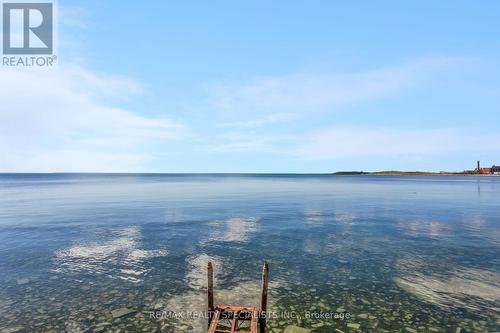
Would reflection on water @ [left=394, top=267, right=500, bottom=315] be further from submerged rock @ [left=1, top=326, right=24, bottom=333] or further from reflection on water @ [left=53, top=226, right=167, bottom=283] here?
submerged rock @ [left=1, top=326, right=24, bottom=333]

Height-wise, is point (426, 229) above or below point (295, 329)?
above

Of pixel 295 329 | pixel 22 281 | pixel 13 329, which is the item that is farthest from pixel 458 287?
pixel 22 281

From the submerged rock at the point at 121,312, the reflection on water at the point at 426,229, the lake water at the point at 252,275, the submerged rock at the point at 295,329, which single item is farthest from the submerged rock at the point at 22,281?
Result: the reflection on water at the point at 426,229

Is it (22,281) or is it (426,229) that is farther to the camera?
(426,229)

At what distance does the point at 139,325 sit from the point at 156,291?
10.4ft

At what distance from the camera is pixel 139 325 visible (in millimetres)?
12102

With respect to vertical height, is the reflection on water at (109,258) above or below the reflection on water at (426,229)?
above

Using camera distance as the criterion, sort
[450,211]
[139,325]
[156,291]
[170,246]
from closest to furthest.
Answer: [139,325]
[156,291]
[170,246]
[450,211]

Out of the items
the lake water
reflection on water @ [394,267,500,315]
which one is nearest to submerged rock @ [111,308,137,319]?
the lake water

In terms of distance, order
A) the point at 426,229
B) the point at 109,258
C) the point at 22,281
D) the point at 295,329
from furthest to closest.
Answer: the point at 426,229 < the point at 109,258 < the point at 22,281 < the point at 295,329

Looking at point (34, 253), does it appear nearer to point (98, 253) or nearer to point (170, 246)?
point (98, 253)

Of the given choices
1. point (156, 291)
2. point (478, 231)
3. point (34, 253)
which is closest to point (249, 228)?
point (156, 291)

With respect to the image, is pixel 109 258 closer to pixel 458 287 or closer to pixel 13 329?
pixel 13 329

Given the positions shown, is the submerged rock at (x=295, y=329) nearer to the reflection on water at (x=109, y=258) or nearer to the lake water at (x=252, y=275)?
the lake water at (x=252, y=275)
